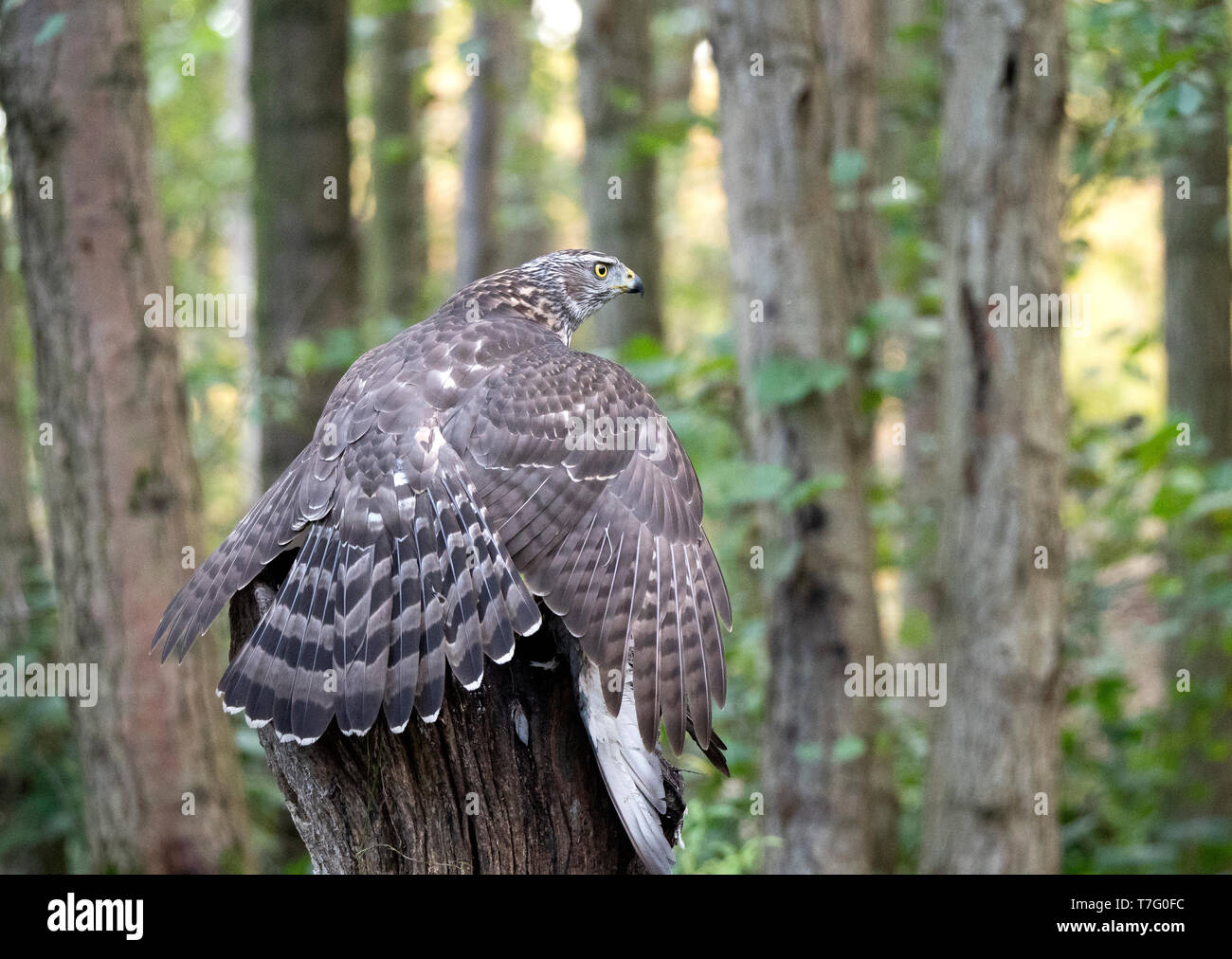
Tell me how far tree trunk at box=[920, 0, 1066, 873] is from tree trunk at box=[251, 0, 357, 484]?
340cm

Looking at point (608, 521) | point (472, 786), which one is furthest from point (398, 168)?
point (472, 786)

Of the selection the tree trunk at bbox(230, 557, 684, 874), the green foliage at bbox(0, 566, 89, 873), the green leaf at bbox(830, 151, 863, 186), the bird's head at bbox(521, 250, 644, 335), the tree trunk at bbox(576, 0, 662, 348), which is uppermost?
the tree trunk at bbox(576, 0, 662, 348)

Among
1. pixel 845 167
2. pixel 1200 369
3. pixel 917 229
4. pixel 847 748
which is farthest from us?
pixel 917 229

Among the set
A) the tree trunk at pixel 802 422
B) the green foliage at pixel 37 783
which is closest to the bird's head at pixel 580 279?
the tree trunk at pixel 802 422

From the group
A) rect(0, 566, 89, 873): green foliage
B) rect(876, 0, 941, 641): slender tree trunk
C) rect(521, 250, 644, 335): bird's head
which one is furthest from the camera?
rect(876, 0, 941, 641): slender tree trunk

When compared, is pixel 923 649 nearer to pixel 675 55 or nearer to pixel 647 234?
pixel 647 234

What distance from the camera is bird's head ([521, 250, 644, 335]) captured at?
400 cm

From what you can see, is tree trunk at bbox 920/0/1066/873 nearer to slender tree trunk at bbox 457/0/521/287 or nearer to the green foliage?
the green foliage

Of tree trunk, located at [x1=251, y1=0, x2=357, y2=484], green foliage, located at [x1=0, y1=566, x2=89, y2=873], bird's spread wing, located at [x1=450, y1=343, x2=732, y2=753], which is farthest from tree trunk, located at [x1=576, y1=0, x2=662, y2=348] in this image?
bird's spread wing, located at [x1=450, y1=343, x2=732, y2=753]

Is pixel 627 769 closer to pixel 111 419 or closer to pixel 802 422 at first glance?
pixel 802 422

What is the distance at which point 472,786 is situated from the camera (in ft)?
8.05

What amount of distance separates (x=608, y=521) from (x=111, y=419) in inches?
100

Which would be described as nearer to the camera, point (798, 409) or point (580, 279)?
point (580, 279)
